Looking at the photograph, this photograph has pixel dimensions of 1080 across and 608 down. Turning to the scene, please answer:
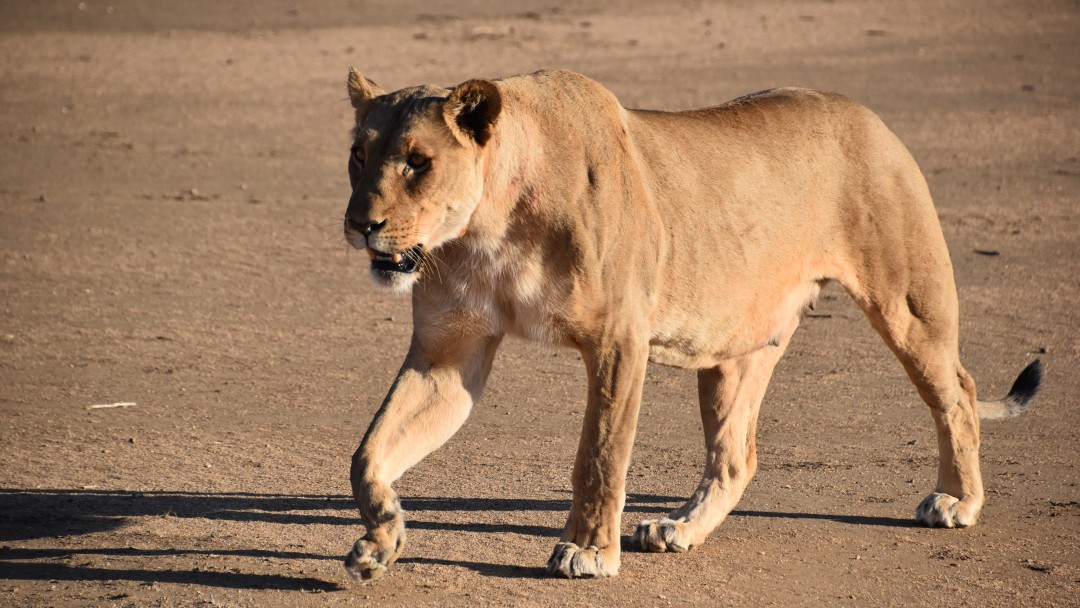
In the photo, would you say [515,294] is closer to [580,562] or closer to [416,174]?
[416,174]

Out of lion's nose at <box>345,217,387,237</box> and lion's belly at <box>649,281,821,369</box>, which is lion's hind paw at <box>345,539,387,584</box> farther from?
lion's belly at <box>649,281,821,369</box>

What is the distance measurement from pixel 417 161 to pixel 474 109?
239 mm

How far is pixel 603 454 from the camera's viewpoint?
15.6 ft

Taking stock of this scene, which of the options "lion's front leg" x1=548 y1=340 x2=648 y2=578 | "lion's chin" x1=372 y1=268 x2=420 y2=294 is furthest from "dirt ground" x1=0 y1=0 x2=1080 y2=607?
"lion's chin" x1=372 y1=268 x2=420 y2=294

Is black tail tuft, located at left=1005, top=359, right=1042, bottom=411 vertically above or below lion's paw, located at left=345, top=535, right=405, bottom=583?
below

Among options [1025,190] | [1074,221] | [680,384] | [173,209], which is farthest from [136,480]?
[1025,190]

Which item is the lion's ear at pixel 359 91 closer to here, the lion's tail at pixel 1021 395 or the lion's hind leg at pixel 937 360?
the lion's hind leg at pixel 937 360

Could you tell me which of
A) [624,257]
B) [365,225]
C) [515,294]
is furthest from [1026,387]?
[365,225]

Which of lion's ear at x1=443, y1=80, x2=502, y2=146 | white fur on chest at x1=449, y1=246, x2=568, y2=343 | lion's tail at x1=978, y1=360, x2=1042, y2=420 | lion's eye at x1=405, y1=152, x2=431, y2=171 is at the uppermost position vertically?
lion's ear at x1=443, y1=80, x2=502, y2=146

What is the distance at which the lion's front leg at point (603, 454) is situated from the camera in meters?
4.75

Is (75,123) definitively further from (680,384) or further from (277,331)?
(680,384)

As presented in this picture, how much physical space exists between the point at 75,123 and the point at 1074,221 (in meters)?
9.21

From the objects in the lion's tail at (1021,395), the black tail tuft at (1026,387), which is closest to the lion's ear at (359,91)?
the lion's tail at (1021,395)

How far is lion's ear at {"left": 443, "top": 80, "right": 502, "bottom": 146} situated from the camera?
14.6ft
